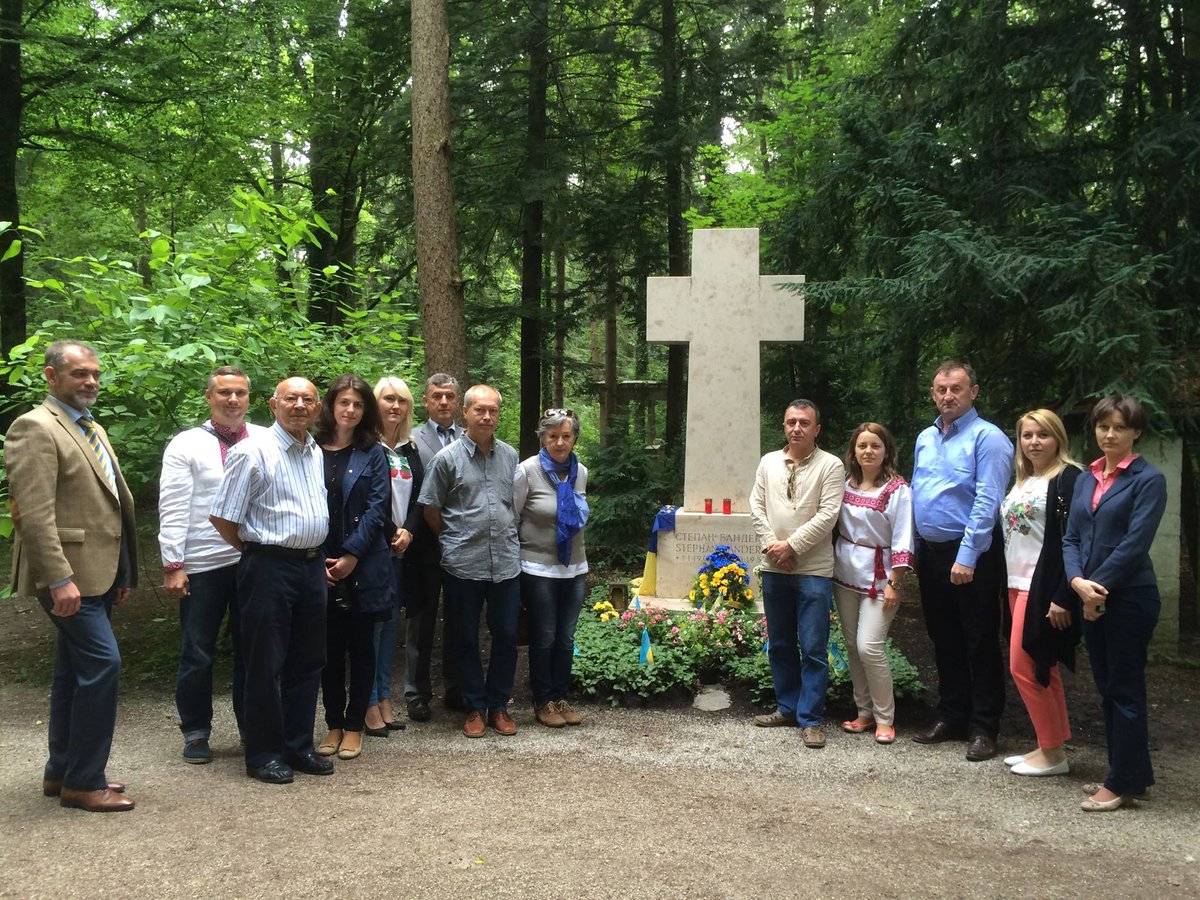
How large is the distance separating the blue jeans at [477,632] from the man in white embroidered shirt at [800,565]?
4.51 feet

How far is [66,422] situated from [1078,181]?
262 inches

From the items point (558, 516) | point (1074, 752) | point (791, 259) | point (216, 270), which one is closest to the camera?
point (1074, 752)

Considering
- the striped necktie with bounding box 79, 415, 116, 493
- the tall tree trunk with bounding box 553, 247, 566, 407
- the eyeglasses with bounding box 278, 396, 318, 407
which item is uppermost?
the tall tree trunk with bounding box 553, 247, 566, 407

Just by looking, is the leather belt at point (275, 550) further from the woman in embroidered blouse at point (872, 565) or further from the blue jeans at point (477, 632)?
the woman in embroidered blouse at point (872, 565)

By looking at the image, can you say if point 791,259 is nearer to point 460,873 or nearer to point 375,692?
point 375,692

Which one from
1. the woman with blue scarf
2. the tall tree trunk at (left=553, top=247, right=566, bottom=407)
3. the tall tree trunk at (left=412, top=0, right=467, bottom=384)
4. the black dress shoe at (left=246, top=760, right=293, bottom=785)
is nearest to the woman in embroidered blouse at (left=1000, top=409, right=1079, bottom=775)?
the woman with blue scarf

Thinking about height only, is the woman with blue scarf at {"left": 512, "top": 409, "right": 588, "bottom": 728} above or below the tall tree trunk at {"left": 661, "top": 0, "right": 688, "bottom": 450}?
below

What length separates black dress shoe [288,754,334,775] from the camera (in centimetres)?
399

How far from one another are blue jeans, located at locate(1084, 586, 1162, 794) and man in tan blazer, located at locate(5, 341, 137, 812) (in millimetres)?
3968

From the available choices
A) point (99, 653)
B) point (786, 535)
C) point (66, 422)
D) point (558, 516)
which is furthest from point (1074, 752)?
point (66, 422)

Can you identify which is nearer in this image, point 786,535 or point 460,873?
point 460,873

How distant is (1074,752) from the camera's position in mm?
4438

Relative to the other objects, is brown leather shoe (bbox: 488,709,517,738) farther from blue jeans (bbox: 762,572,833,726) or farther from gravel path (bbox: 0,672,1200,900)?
blue jeans (bbox: 762,572,833,726)

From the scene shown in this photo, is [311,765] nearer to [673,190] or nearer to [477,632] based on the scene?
[477,632]
